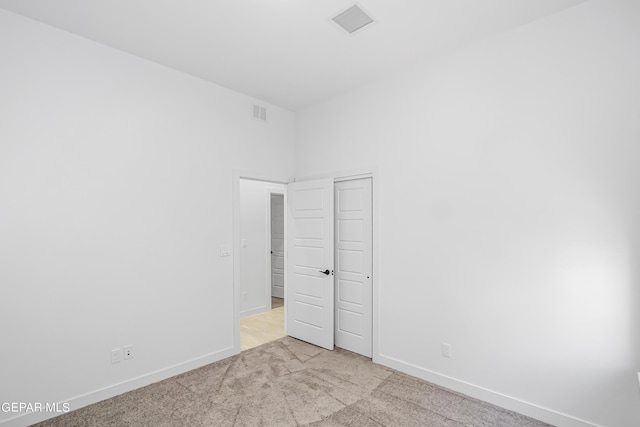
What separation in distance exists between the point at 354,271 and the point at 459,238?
1.30m

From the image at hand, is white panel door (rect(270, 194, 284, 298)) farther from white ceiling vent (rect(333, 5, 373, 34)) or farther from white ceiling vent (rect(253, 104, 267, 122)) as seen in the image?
white ceiling vent (rect(333, 5, 373, 34))

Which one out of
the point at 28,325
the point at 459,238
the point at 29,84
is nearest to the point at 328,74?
the point at 459,238

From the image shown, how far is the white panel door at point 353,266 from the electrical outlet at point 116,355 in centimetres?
228

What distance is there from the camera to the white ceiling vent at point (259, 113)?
388 centimetres

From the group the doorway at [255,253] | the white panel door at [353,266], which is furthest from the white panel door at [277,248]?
the white panel door at [353,266]

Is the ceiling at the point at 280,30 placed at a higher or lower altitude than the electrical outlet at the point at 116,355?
higher

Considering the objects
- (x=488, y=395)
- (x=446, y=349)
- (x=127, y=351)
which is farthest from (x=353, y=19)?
(x=127, y=351)

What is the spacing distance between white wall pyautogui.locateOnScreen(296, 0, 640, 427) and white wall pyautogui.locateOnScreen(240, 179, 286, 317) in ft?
8.55

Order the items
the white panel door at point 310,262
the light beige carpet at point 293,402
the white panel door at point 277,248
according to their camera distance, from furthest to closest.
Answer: the white panel door at point 277,248
the white panel door at point 310,262
the light beige carpet at point 293,402

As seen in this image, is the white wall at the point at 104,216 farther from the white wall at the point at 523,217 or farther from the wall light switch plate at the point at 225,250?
the white wall at the point at 523,217

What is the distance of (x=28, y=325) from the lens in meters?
2.32

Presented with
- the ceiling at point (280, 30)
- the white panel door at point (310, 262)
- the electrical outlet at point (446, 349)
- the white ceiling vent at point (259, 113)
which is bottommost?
the electrical outlet at point (446, 349)

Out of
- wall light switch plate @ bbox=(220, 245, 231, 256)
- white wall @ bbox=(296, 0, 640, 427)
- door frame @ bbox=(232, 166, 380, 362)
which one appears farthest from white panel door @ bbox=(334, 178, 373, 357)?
wall light switch plate @ bbox=(220, 245, 231, 256)

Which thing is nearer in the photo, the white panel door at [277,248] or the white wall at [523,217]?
the white wall at [523,217]
